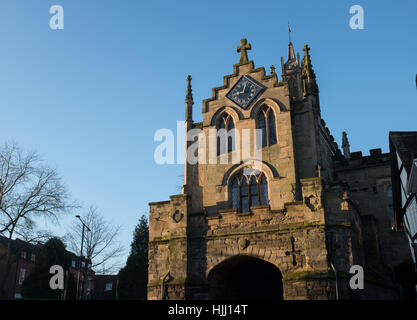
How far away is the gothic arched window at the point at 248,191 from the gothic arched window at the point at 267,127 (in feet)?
5.77

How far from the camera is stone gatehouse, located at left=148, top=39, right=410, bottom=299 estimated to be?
16.4 metres

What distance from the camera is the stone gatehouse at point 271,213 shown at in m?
16.4

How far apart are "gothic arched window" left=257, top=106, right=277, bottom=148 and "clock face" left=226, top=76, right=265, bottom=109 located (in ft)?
3.11

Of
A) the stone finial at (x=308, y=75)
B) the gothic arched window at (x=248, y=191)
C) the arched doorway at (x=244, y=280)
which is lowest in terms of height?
the arched doorway at (x=244, y=280)

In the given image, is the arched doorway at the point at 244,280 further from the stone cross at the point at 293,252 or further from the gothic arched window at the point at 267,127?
the gothic arched window at the point at 267,127

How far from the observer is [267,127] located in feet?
69.2

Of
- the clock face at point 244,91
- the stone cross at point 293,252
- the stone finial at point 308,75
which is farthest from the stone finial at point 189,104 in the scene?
the stone cross at point 293,252
